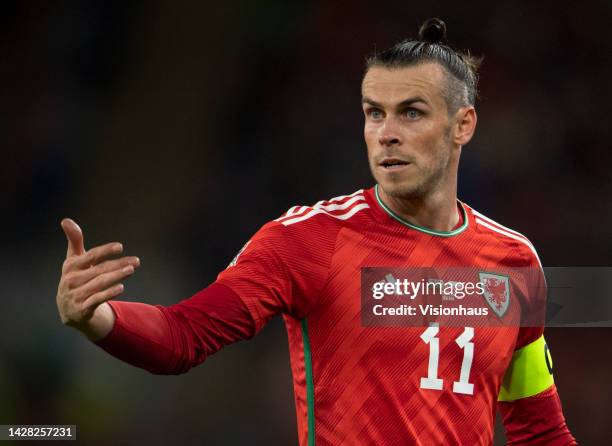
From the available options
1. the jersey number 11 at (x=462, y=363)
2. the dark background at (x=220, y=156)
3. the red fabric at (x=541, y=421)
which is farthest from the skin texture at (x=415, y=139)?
the dark background at (x=220, y=156)

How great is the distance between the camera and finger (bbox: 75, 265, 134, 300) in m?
2.22

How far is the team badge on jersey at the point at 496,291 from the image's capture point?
10.8 ft

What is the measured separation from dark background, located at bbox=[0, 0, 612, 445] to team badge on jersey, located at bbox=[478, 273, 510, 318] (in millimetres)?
2719

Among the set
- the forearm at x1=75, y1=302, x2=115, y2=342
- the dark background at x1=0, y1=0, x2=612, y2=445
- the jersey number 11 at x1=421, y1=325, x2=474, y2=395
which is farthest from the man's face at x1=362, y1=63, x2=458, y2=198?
the dark background at x1=0, y1=0, x2=612, y2=445

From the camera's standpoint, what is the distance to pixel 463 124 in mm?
3410

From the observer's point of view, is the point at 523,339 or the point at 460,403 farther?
the point at 523,339

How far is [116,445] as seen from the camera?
550 centimetres

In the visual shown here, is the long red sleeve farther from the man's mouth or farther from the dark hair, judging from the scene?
the dark hair

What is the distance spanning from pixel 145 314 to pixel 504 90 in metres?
Result: 4.80

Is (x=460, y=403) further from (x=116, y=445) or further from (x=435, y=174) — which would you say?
(x=116, y=445)

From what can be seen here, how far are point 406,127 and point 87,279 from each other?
1374 mm

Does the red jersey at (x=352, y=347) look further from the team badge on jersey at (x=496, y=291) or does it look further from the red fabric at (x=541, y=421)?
the red fabric at (x=541, y=421)

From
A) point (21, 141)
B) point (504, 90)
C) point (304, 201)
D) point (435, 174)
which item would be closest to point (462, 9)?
point (504, 90)

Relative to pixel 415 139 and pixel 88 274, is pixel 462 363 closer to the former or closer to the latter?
pixel 415 139
